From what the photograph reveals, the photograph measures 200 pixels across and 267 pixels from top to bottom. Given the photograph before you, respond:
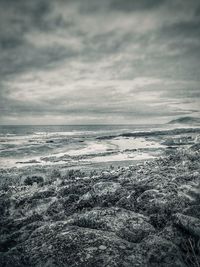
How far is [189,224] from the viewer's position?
5.16m

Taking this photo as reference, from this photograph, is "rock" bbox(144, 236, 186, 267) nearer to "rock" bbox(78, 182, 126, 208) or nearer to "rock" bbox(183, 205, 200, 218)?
"rock" bbox(183, 205, 200, 218)

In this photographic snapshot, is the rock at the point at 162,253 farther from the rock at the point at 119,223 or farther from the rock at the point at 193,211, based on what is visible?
the rock at the point at 193,211

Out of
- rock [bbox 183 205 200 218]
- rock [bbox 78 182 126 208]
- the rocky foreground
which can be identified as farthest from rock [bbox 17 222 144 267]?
rock [bbox 78 182 126 208]

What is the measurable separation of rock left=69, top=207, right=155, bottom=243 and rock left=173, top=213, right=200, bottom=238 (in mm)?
579

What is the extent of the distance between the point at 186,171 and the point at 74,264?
23.0 feet

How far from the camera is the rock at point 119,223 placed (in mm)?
5298

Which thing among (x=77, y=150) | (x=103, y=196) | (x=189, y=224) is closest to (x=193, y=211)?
(x=189, y=224)

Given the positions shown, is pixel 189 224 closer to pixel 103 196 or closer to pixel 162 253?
Result: pixel 162 253

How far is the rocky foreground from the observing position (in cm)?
436

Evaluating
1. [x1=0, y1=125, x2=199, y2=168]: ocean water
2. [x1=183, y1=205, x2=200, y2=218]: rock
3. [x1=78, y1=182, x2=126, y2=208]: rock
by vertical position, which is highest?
[x1=183, y1=205, x2=200, y2=218]: rock

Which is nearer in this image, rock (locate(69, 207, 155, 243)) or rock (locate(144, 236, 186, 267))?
rock (locate(144, 236, 186, 267))

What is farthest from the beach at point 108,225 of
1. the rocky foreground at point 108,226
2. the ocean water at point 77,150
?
the ocean water at point 77,150

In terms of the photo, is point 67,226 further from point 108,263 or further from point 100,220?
point 108,263

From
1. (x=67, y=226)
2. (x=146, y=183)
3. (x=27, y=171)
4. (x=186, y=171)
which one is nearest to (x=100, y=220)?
(x=67, y=226)
